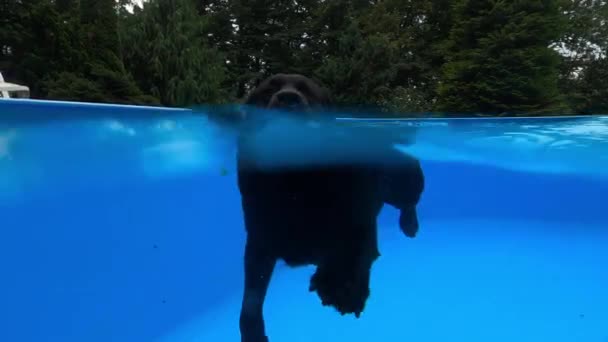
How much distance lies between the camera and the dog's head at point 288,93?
231 centimetres

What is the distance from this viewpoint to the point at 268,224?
2.01 meters

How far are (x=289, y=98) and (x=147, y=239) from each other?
907 mm

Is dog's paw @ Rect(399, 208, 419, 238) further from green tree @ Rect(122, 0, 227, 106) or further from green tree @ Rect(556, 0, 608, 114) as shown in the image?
green tree @ Rect(556, 0, 608, 114)

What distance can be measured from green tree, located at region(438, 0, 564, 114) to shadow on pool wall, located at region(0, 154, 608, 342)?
5.72m

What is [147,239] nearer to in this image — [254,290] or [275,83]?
[254,290]

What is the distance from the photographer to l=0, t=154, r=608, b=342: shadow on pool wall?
1.46m

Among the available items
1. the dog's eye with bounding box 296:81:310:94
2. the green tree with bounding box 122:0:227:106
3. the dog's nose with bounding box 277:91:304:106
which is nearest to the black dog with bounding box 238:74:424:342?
the dog's nose with bounding box 277:91:304:106

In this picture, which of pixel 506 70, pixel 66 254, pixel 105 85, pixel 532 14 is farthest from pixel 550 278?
pixel 105 85

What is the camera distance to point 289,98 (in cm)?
231

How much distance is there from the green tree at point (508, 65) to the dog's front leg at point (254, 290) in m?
6.56

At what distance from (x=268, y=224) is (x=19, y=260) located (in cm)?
89

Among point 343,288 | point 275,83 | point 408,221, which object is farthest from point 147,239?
point 408,221

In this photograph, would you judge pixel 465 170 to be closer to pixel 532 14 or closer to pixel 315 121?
pixel 315 121

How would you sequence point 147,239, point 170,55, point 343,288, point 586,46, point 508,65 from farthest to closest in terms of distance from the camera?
point 586,46 → point 170,55 → point 508,65 → point 343,288 → point 147,239
